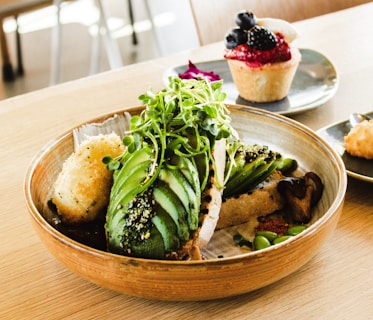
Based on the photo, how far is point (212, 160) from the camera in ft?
3.08

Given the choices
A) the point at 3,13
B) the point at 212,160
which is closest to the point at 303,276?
the point at 212,160

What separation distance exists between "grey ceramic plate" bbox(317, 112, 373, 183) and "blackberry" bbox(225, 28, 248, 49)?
1.26 ft

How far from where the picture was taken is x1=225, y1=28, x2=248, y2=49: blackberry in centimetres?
155

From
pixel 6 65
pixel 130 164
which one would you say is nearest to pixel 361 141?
pixel 130 164

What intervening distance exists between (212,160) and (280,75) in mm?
693

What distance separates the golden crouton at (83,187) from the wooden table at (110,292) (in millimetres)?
95

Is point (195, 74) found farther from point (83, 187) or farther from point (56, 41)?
point (56, 41)

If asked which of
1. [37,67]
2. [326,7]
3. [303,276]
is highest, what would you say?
[303,276]

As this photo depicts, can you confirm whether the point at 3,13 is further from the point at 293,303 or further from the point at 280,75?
the point at 293,303

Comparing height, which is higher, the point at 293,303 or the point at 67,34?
the point at 293,303

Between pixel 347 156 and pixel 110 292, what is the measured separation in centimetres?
60

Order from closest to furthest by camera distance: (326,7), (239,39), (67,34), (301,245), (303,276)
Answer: (301,245)
(303,276)
(239,39)
(326,7)
(67,34)

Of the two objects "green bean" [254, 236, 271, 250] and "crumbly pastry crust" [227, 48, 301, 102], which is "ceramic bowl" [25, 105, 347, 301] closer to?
"green bean" [254, 236, 271, 250]

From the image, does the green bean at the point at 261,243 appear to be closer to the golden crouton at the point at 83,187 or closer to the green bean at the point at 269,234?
the green bean at the point at 269,234
